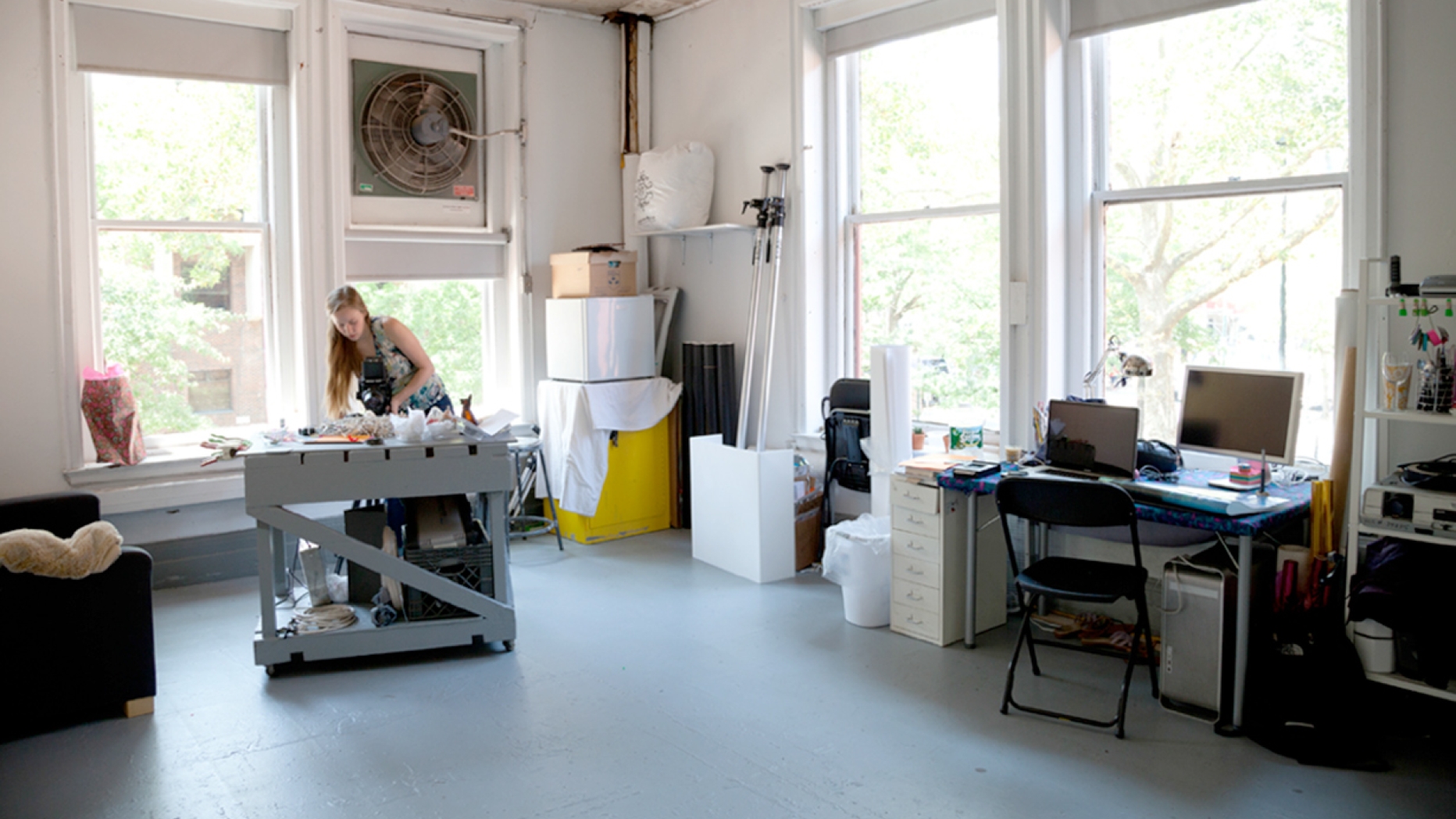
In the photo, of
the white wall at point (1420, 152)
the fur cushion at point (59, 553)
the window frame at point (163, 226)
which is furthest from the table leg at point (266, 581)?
the white wall at point (1420, 152)

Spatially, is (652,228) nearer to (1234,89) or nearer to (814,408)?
(814,408)

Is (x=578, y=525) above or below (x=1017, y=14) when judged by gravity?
below

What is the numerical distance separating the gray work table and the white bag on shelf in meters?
2.35

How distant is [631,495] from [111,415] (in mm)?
2716

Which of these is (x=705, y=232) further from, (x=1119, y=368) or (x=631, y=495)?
(x=1119, y=368)

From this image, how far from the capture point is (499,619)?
435 cm

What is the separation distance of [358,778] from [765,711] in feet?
4.34

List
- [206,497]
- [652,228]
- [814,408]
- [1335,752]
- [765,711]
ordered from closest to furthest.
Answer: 1. [1335,752]
2. [765,711]
3. [206,497]
4. [814,408]
5. [652,228]

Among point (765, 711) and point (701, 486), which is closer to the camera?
point (765, 711)

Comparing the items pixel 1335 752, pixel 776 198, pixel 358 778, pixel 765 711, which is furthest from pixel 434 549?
pixel 1335 752

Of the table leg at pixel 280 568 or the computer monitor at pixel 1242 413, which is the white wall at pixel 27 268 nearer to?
the table leg at pixel 280 568

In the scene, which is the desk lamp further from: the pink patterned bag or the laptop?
the pink patterned bag

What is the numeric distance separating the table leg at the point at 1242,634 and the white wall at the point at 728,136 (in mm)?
2889

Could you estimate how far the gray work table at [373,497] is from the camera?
4.10m
